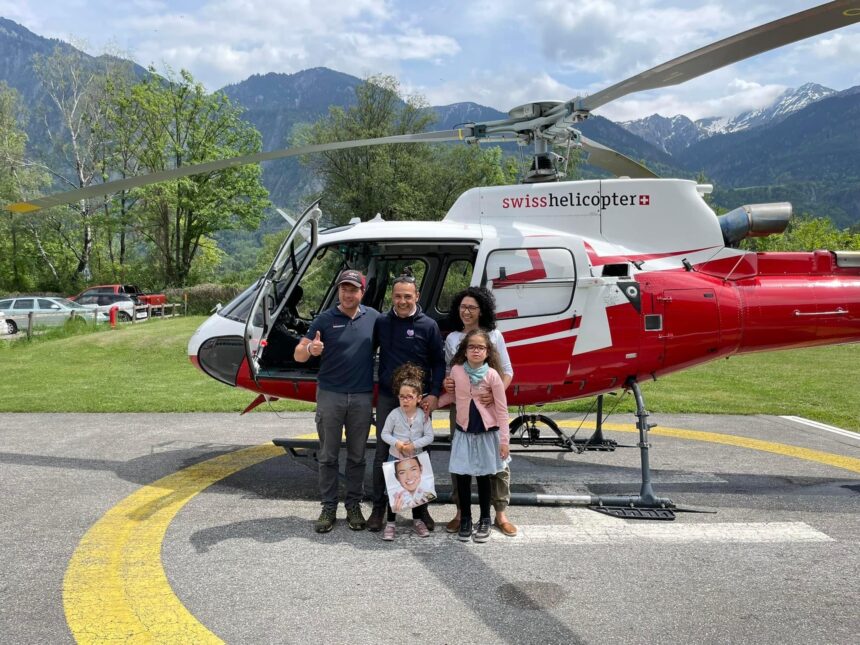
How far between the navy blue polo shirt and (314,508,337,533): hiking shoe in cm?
100

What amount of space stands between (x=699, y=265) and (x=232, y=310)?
4.89 m

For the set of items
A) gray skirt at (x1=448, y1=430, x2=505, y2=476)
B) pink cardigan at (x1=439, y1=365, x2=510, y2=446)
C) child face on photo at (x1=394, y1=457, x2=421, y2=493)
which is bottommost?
child face on photo at (x1=394, y1=457, x2=421, y2=493)

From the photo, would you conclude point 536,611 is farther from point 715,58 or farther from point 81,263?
point 81,263

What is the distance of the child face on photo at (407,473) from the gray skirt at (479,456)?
0.29m

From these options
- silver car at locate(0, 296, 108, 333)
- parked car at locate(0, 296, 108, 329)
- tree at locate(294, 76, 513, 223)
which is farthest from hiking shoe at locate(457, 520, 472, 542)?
tree at locate(294, 76, 513, 223)

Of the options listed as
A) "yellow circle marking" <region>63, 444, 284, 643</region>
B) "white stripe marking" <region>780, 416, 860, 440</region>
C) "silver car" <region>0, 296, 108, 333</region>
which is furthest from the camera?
"silver car" <region>0, 296, 108, 333</region>

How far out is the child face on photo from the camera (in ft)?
15.7

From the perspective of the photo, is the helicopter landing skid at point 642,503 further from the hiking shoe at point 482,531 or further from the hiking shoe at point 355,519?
the hiking shoe at point 355,519

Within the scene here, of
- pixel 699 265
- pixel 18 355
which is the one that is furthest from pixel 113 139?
pixel 699 265

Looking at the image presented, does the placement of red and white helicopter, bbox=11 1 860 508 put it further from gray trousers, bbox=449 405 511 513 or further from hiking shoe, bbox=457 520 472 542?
hiking shoe, bbox=457 520 472 542

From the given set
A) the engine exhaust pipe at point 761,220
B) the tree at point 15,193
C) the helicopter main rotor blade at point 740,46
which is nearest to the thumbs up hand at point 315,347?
the helicopter main rotor blade at point 740,46

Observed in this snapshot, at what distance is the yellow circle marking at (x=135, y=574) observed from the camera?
350cm

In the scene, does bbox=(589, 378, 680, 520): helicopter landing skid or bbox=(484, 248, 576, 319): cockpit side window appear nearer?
bbox=(589, 378, 680, 520): helicopter landing skid

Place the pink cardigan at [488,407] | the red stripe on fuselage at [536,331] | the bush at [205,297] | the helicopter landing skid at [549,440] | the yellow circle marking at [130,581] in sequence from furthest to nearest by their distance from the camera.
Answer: the bush at [205,297] < the helicopter landing skid at [549,440] < the red stripe on fuselage at [536,331] < the pink cardigan at [488,407] < the yellow circle marking at [130,581]
